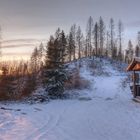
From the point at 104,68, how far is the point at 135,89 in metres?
31.9

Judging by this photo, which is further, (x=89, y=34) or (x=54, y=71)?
(x=89, y=34)

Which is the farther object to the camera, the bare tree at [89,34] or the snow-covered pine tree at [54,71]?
the bare tree at [89,34]

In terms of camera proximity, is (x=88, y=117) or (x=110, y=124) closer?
(x=110, y=124)

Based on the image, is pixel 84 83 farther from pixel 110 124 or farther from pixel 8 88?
pixel 110 124

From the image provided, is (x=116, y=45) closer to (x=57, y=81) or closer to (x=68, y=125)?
(x=57, y=81)

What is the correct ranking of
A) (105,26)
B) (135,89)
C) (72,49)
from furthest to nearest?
(105,26) → (72,49) → (135,89)

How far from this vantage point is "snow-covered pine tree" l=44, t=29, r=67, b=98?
966 inches

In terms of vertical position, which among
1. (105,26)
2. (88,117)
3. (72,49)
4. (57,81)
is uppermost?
(105,26)

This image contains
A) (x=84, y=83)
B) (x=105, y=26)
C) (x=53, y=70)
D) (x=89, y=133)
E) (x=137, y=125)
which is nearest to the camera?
(x=89, y=133)

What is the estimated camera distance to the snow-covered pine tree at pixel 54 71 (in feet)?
80.5

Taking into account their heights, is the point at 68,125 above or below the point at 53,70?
below

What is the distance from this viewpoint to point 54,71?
2448 cm

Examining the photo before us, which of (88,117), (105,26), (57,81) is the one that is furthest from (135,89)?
(105,26)

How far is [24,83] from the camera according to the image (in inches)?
Answer: 1035
